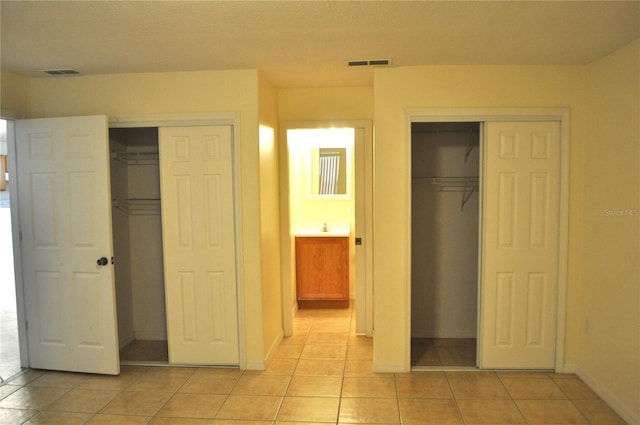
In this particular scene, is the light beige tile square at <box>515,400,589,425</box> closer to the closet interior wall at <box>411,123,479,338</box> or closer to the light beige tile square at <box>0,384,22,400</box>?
the closet interior wall at <box>411,123,479,338</box>

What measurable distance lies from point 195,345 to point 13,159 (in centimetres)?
210

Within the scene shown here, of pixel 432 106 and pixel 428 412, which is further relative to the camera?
pixel 432 106

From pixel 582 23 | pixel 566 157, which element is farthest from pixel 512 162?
pixel 582 23

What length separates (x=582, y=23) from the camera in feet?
8.04

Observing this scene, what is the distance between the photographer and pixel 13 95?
3.44 m

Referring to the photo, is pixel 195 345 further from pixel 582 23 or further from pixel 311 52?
pixel 582 23

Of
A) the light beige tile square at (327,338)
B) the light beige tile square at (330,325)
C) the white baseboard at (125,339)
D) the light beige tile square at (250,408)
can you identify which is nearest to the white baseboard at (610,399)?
the light beige tile square at (327,338)

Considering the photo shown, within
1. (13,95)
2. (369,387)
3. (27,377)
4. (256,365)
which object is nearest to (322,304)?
(256,365)

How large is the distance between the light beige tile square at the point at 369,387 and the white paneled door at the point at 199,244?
3.20ft

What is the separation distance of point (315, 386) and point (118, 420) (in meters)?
1.36

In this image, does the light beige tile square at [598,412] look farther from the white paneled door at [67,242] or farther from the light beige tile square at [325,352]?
the white paneled door at [67,242]

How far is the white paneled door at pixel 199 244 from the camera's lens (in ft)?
11.6

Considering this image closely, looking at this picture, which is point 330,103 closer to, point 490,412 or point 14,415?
point 490,412

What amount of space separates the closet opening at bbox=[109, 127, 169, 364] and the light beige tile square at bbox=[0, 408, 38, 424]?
A: 1099 millimetres
